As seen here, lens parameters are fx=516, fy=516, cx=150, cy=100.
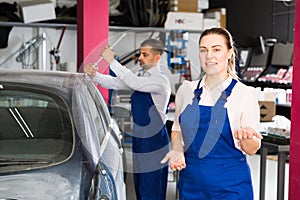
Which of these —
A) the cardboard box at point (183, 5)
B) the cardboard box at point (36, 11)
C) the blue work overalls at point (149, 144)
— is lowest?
the blue work overalls at point (149, 144)

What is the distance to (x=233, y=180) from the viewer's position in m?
2.60

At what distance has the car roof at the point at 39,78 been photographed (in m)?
2.79

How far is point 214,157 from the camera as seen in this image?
2.58 m

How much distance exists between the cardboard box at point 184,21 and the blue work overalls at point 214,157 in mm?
5666

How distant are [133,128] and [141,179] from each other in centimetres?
Answer: 47

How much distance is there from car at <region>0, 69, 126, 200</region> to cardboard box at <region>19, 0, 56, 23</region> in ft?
14.8

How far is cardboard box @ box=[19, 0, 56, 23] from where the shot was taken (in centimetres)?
735

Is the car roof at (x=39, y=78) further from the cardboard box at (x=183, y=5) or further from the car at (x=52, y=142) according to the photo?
the cardboard box at (x=183, y=5)

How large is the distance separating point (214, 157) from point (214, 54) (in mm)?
515

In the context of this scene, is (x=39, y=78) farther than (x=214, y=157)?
Yes

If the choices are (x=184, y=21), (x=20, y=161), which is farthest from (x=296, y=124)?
(x=184, y=21)

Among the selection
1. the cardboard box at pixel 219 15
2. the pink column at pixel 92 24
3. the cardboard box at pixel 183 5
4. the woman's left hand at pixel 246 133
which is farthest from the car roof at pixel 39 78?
the cardboard box at pixel 219 15

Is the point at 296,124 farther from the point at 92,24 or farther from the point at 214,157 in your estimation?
the point at 92,24

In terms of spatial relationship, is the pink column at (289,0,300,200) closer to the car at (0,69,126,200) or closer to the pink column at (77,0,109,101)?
Result: the car at (0,69,126,200)
